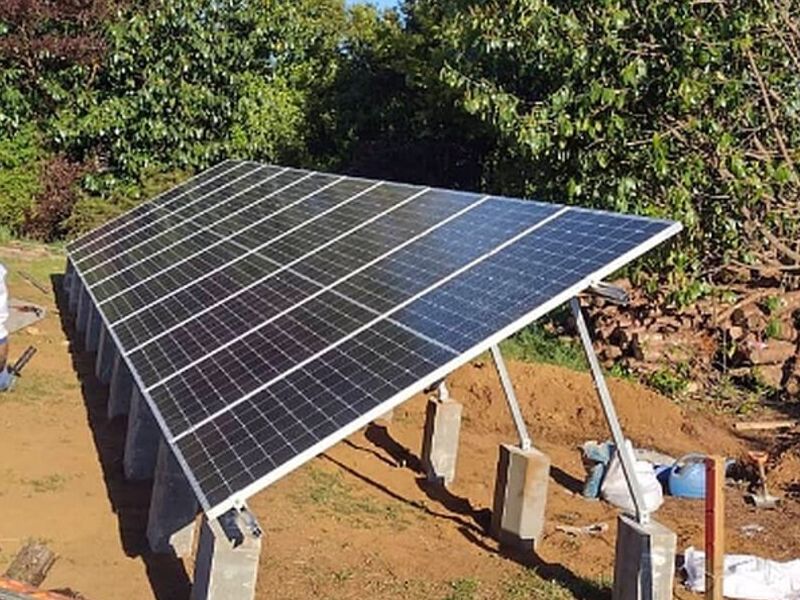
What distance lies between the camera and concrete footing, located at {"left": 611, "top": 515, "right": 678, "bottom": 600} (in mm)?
5918

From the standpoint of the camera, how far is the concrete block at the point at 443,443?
29.8 ft

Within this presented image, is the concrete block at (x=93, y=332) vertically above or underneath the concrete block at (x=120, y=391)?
underneath

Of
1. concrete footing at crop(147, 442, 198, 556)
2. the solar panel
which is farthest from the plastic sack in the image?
concrete footing at crop(147, 442, 198, 556)

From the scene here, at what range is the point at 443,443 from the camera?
9.12 m

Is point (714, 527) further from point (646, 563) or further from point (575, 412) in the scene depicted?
point (575, 412)

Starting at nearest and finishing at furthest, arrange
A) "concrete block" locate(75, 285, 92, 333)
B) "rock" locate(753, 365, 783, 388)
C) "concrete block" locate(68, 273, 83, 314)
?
"concrete block" locate(75, 285, 92, 333) < "rock" locate(753, 365, 783, 388) < "concrete block" locate(68, 273, 83, 314)

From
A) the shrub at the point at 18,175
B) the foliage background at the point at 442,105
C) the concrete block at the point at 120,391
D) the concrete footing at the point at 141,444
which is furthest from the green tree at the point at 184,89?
the concrete footing at the point at 141,444

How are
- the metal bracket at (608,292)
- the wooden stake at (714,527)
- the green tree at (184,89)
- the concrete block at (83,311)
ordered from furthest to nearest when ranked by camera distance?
the green tree at (184,89), the concrete block at (83,311), the wooden stake at (714,527), the metal bracket at (608,292)

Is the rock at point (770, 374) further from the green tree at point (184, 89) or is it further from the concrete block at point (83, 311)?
the green tree at point (184, 89)

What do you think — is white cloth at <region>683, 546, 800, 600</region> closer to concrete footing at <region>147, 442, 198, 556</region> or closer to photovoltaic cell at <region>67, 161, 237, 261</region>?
concrete footing at <region>147, 442, 198, 556</region>

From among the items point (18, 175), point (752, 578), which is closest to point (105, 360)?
point (752, 578)

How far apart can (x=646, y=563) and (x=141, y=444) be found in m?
4.03

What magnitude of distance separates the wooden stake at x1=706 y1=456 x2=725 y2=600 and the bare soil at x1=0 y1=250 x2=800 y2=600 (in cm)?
82

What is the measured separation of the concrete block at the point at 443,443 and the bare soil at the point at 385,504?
0.16 m
